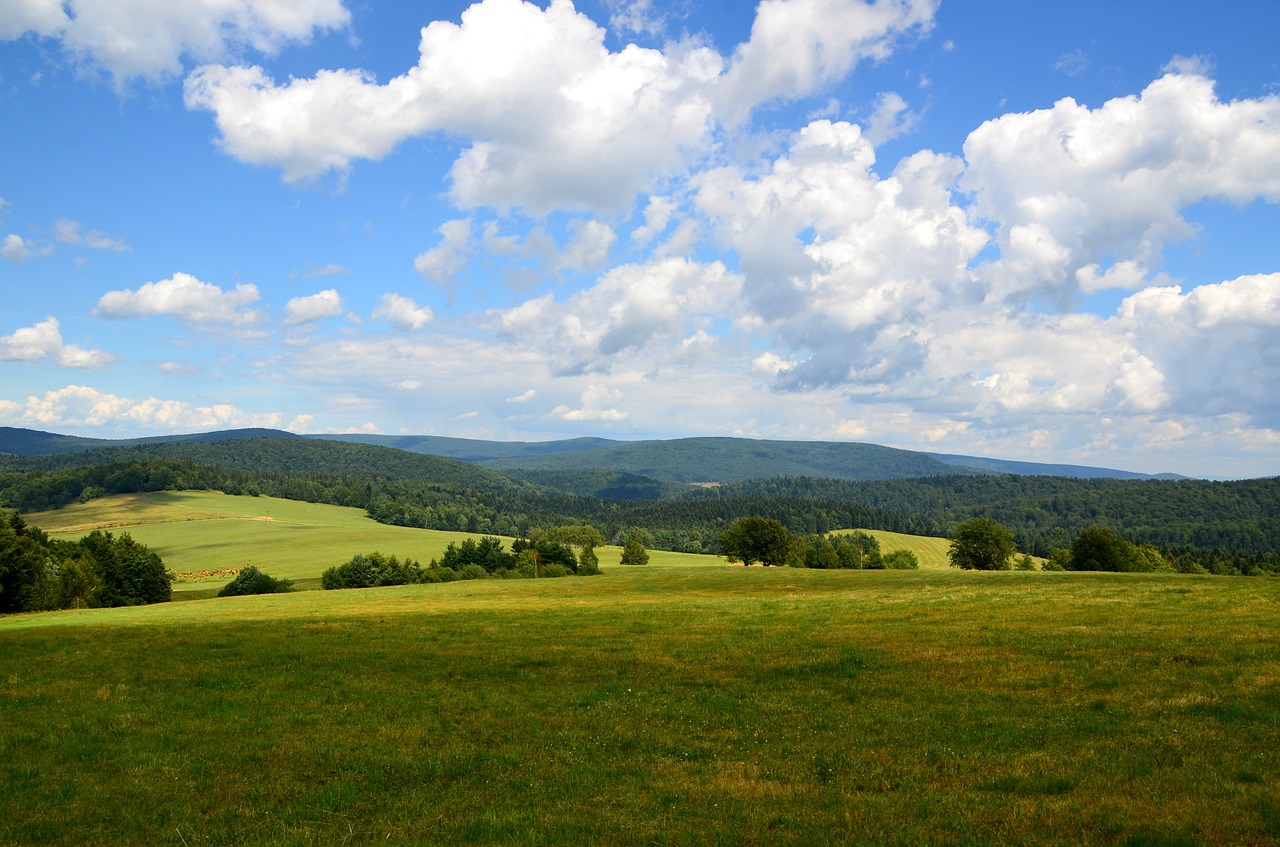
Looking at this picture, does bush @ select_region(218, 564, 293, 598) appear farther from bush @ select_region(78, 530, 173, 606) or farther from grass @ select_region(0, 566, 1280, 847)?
grass @ select_region(0, 566, 1280, 847)

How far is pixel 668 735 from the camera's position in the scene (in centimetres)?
1480

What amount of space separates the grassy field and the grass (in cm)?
9360

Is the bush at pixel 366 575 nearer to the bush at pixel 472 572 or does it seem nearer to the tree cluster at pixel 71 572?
the bush at pixel 472 572

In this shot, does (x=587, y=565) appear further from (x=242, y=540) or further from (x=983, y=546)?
(x=242, y=540)

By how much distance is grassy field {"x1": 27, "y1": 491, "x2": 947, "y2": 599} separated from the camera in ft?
419

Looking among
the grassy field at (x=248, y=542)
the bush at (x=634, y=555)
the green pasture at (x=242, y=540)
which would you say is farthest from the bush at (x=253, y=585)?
the bush at (x=634, y=555)

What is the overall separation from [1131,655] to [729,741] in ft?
45.4

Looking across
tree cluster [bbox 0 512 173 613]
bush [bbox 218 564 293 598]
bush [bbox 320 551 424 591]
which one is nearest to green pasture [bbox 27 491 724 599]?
bush [bbox 218 564 293 598]

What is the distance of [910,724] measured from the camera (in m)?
14.8

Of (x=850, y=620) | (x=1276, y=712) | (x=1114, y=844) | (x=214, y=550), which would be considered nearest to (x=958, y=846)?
(x=1114, y=844)

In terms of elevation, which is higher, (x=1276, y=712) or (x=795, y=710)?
(x=1276, y=712)

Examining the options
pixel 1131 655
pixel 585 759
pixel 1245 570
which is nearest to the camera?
pixel 585 759

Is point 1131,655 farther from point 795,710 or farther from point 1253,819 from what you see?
point 1253,819

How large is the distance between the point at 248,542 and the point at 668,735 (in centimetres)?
16824
